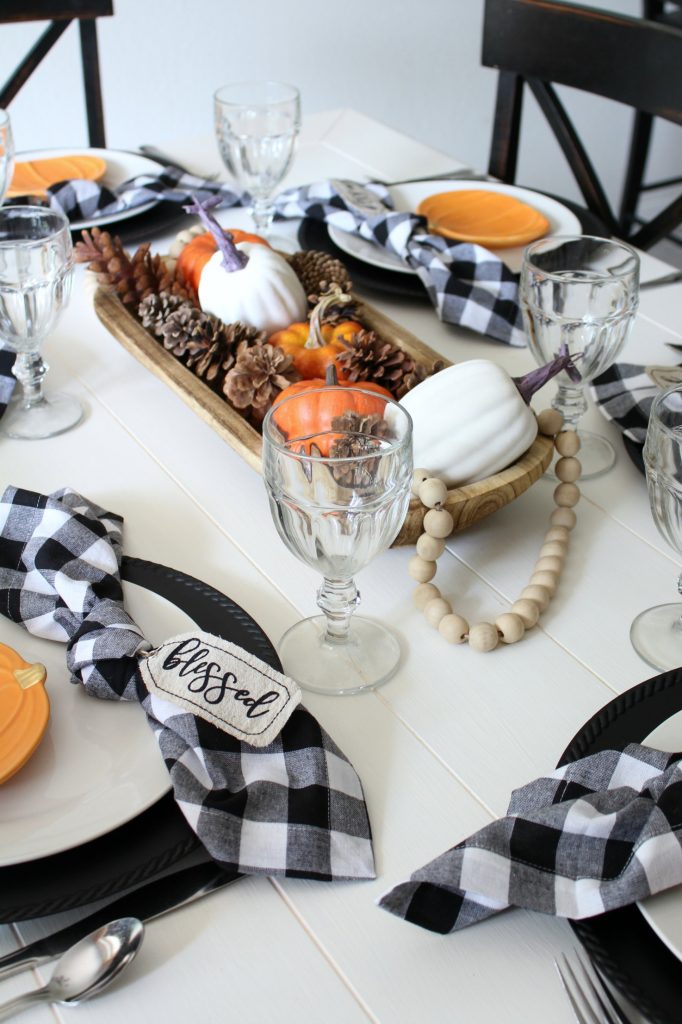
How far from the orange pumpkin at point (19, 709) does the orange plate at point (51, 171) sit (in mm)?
821

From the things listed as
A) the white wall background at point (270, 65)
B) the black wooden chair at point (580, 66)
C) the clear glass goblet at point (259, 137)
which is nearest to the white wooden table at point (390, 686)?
the clear glass goblet at point (259, 137)

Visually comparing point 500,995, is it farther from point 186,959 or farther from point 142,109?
point 142,109

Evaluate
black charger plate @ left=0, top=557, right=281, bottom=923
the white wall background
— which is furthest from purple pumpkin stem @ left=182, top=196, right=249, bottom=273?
the white wall background

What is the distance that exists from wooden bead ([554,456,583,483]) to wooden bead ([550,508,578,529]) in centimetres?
3

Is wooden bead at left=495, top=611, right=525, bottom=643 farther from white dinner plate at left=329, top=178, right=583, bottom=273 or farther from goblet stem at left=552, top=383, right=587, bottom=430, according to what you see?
white dinner plate at left=329, top=178, right=583, bottom=273

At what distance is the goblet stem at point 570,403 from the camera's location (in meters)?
0.83

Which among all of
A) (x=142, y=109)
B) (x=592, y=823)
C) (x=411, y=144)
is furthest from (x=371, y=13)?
(x=592, y=823)

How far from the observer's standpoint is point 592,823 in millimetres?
499

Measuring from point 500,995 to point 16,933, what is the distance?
0.22 m

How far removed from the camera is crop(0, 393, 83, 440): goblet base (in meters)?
0.88

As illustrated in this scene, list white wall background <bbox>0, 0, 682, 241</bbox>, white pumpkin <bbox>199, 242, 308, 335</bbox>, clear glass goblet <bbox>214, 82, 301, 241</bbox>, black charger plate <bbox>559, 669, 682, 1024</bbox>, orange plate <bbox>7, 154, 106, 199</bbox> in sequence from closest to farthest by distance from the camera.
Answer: black charger plate <bbox>559, 669, 682, 1024</bbox>, white pumpkin <bbox>199, 242, 308, 335</bbox>, clear glass goblet <bbox>214, 82, 301, 241</bbox>, orange plate <bbox>7, 154, 106, 199</bbox>, white wall background <bbox>0, 0, 682, 241</bbox>

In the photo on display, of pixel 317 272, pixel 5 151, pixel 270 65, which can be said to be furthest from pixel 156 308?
pixel 270 65

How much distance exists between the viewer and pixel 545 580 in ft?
2.32

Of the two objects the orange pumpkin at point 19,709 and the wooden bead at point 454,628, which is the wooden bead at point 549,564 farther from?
the orange pumpkin at point 19,709
